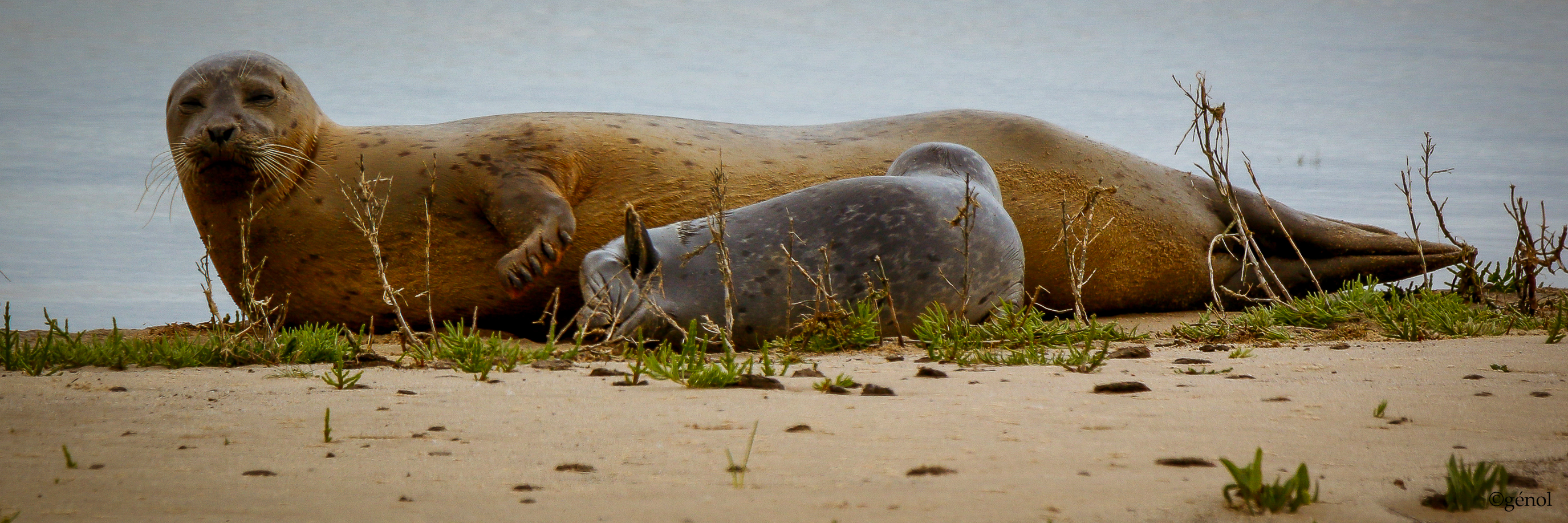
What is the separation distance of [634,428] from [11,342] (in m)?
2.85

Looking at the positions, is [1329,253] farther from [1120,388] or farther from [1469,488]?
[1469,488]

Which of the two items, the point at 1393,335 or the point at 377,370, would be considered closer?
the point at 377,370

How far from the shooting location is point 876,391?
2514 mm

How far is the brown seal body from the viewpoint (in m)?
5.79

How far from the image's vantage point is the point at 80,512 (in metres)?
Result: 1.46

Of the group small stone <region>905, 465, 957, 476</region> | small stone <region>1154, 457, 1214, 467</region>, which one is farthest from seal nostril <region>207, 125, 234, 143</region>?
small stone <region>1154, 457, 1214, 467</region>

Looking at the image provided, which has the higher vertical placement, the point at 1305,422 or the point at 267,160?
the point at 267,160

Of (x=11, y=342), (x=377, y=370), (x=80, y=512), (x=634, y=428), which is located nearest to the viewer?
(x=80, y=512)

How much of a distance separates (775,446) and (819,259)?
276cm

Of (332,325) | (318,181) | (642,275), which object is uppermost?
(318,181)

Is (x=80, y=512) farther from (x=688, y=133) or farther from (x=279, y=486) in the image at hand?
(x=688, y=133)

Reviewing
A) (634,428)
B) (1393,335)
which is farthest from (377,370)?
(1393,335)

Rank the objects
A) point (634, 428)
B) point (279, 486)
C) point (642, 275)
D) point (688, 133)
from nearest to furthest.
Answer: point (279, 486), point (634, 428), point (642, 275), point (688, 133)

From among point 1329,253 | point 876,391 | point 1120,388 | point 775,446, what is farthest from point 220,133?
point 1329,253
